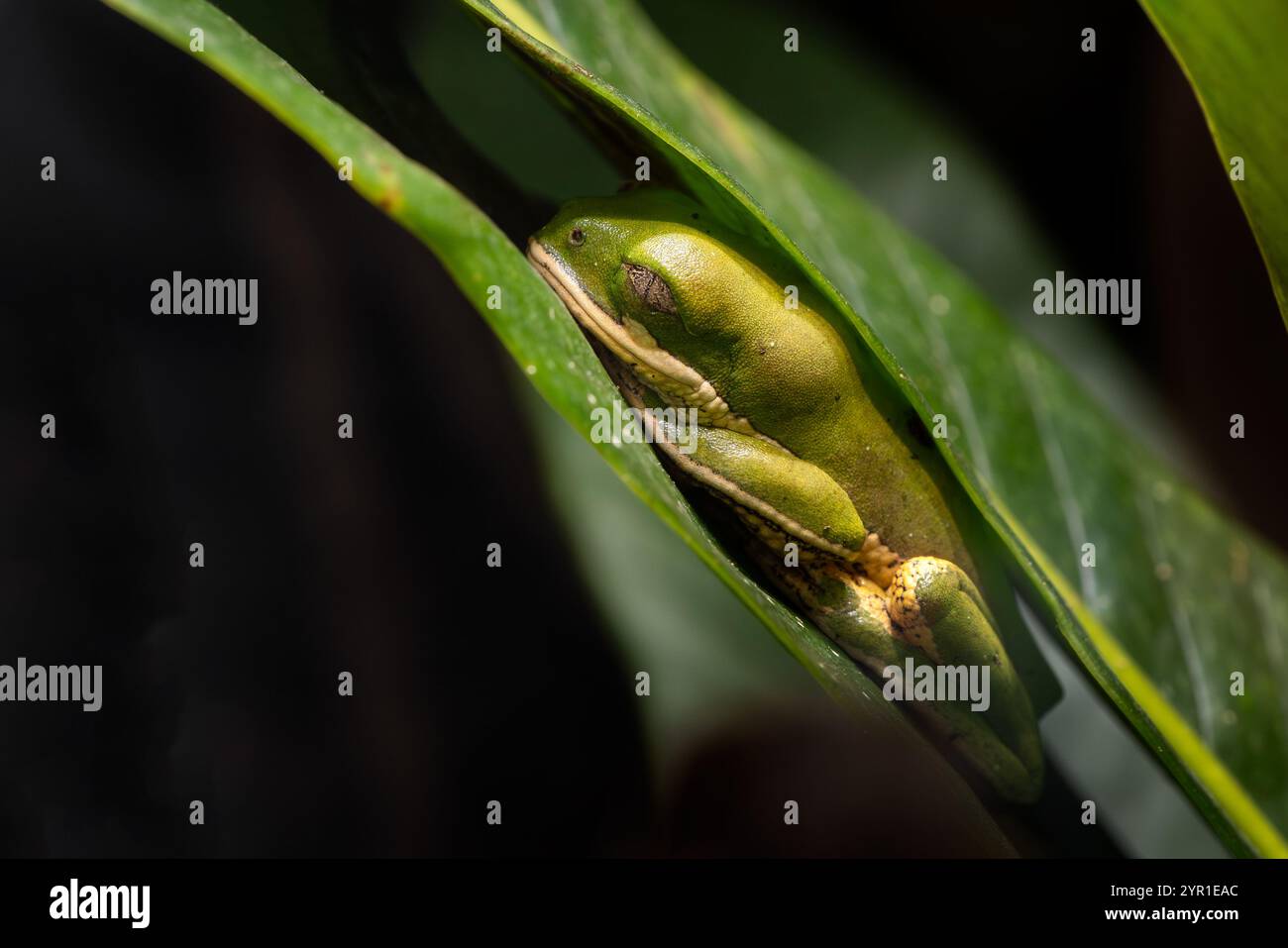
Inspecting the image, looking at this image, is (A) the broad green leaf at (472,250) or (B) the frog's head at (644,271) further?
(B) the frog's head at (644,271)

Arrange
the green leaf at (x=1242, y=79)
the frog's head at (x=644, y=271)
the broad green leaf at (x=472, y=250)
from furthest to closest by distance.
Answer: the frog's head at (x=644, y=271)
the green leaf at (x=1242, y=79)
the broad green leaf at (x=472, y=250)

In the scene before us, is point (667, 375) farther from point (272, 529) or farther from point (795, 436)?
point (272, 529)

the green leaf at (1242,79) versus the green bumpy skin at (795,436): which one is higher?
the green leaf at (1242,79)

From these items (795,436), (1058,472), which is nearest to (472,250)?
(795,436)

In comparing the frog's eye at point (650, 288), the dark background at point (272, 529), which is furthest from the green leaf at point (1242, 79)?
the dark background at point (272, 529)

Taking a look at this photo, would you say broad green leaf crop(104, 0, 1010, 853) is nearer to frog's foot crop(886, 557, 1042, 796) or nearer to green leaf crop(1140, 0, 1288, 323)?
frog's foot crop(886, 557, 1042, 796)

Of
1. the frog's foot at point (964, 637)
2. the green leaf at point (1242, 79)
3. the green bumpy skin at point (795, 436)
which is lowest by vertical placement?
the frog's foot at point (964, 637)

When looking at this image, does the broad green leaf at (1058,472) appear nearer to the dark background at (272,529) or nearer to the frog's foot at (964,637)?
the frog's foot at (964,637)
